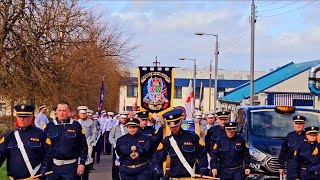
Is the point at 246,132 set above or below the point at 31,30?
below

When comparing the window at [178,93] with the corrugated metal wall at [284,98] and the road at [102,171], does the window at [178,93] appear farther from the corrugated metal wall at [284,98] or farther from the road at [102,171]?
the road at [102,171]

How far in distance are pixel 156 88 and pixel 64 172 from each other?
10.0m

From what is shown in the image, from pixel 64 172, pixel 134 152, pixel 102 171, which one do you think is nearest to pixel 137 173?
pixel 134 152

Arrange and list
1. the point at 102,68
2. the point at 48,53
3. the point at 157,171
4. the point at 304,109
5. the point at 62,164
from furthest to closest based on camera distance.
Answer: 1. the point at 102,68
2. the point at 48,53
3. the point at 304,109
4. the point at 62,164
5. the point at 157,171

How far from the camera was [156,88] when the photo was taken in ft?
75.4

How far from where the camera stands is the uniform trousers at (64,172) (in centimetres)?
1312

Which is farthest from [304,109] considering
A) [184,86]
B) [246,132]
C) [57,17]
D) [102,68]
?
[184,86]

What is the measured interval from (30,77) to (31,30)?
5.72 ft

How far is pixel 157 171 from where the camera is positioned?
11656 millimetres

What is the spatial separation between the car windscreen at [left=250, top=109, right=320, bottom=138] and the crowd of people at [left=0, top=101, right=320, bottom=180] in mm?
1336

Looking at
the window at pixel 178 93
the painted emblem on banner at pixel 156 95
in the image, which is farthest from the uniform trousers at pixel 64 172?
the window at pixel 178 93

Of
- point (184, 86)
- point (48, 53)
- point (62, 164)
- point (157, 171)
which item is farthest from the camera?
point (184, 86)

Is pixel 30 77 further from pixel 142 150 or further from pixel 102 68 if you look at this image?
pixel 102 68

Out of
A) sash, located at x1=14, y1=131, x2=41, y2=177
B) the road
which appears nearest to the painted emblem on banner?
the road
